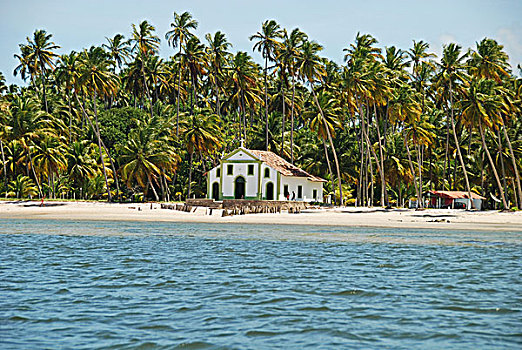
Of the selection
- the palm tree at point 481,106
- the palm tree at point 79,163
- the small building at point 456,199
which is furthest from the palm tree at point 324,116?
the palm tree at point 79,163

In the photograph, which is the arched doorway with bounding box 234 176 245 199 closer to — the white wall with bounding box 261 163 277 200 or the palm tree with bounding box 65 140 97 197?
the white wall with bounding box 261 163 277 200

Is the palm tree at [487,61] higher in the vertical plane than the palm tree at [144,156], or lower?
higher

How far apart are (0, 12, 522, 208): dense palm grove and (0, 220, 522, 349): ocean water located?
36287mm

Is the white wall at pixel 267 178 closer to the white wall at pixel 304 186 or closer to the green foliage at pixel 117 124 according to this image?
the white wall at pixel 304 186

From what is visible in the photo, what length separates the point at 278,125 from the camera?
74.7 metres

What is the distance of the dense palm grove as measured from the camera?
5959 centimetres

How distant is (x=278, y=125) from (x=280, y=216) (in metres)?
29.4

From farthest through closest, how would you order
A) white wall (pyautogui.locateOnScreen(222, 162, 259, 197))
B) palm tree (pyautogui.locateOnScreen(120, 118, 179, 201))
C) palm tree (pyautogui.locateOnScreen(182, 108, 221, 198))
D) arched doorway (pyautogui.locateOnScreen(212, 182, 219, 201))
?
palm tree (pyautogui.locateOnScreen(182, 108, 221, 198))
arched doorway (pyautogui.locateOnScreen(212, 182, 219, 201))
palm tree (pyautogui.locateOnScreen(120, 118, 179, 201))
white wall (pyautogui.locateOnScreen(222, 162, 259, 197))

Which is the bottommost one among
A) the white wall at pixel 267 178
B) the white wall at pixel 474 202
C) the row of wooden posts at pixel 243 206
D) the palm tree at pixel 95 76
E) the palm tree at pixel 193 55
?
the row of wooden posts at pixel 243 206

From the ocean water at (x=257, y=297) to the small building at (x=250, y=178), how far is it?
119ft

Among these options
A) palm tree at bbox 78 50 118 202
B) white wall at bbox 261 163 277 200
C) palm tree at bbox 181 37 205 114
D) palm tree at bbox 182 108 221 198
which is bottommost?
white wall at bbox 261 163 277 200

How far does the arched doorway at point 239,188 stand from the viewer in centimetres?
6072

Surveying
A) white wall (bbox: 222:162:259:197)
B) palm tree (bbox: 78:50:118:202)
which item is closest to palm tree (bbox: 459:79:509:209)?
white wall (bbox: 222:162:259:197)

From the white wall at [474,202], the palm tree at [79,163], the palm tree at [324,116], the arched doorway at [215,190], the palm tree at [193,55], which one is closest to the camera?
the white wall at [474,202]
